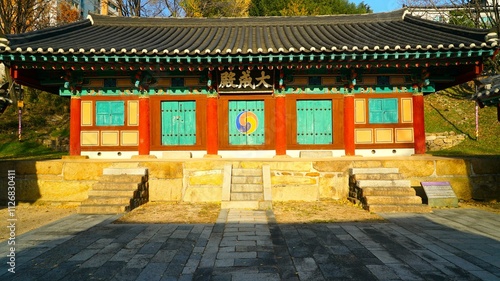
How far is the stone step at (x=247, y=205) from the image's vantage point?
7266 millimetres

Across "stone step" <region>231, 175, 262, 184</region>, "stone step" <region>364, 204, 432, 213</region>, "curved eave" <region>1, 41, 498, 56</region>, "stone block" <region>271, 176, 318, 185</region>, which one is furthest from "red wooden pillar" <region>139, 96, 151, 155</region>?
"stone step" <region>364, 204, 432, 213</region>

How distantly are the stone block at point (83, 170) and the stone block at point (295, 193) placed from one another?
16.5ft

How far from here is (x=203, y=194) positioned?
8.54m

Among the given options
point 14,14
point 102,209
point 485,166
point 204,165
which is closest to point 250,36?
point 204,165

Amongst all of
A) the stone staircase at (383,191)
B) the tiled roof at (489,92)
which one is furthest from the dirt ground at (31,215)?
the tiled roof at (489,92)

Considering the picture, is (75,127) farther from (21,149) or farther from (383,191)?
(383,191)

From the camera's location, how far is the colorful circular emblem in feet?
33.8

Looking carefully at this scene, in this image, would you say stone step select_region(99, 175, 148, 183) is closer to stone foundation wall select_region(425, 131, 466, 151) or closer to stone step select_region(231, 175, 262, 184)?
stone step select_region(231, 175, 262, 184)

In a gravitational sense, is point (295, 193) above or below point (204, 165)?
below

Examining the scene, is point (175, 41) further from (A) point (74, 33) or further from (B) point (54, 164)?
(B) point (54, 164)

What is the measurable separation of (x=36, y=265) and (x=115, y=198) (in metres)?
3.50

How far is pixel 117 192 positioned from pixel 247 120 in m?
4.75

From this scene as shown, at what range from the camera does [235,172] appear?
8570 millimetres

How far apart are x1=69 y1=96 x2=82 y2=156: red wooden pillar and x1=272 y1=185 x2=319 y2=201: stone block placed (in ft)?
22.9
